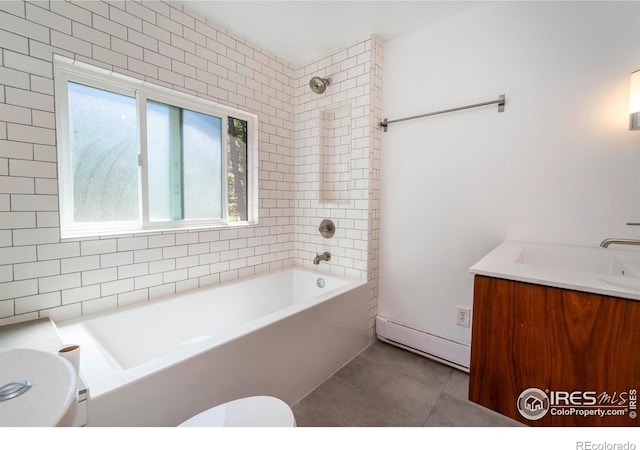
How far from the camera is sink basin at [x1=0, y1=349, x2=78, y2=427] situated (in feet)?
1.59

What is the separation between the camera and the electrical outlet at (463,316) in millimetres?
1934

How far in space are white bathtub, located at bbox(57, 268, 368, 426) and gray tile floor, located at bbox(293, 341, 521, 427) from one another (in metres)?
0.11

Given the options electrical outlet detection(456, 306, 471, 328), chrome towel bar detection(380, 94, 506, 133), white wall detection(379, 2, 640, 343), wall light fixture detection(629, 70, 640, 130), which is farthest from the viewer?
electrical outlet detection(456, 306, 471, 328)

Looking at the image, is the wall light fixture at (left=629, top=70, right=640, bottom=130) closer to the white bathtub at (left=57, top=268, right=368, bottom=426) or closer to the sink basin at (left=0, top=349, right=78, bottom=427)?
the white bathtub at (left=57, top=268, right=368, bottom=426)

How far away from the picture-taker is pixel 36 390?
548 mm

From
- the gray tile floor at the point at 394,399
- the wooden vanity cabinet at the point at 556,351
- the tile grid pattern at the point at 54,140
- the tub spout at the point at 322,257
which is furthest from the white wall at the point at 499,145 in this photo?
the tile grid pattern at the point at 54,140

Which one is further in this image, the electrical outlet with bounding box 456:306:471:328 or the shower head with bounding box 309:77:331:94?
the shower head with bounding box 309:77:331:94

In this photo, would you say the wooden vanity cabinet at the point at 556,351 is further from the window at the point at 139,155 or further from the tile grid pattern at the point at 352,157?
the window at the point at 139,155

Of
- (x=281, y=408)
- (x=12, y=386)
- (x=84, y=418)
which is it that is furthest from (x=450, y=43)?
(x=84, y=418)

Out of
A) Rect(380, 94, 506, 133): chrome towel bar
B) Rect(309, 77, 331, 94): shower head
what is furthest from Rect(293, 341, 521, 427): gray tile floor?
Rect(309, 77, 331, 94): shower head

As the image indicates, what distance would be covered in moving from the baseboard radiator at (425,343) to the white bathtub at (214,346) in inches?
7.7

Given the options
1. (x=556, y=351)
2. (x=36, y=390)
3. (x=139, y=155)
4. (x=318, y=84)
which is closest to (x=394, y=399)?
(x=556, y=351)

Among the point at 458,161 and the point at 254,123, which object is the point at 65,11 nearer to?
the point at 254,123

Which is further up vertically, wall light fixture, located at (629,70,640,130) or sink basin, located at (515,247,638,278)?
wall light fixture, located at (629,70,640,130)
